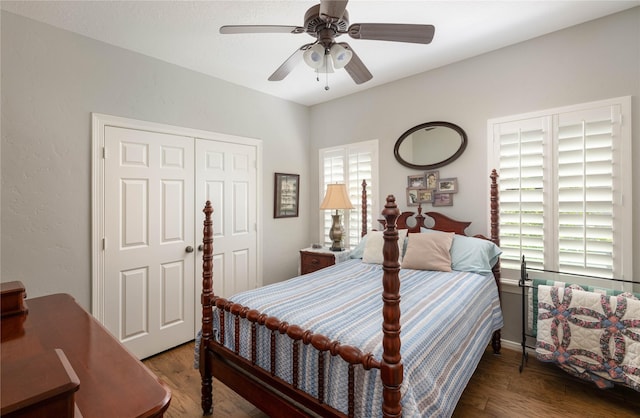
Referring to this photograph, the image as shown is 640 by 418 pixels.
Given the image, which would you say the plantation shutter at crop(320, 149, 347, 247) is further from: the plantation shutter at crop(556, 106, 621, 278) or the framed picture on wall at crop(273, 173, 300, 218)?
the plantation shutter at crop(556, 106, 621, 278)

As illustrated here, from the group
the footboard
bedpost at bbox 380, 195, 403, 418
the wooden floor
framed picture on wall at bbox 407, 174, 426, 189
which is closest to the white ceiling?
framed picture on wall at bbox 407, 174, 426, 189

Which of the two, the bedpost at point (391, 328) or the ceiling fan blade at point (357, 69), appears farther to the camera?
the ceiling fan blade at point (357, 69)

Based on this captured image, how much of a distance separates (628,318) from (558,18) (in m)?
2.25

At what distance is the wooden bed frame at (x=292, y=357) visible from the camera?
1.18 metres

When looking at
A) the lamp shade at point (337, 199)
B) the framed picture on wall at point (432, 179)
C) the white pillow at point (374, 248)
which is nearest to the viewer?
the white pillow at point (374, 248)

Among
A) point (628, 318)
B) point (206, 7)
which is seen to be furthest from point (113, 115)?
point (628, 318)

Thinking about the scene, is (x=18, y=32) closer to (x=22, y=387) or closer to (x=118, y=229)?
(x=118, y=229)

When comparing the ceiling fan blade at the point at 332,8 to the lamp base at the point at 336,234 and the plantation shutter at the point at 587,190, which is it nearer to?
the plantation shutter at the point at 587,190

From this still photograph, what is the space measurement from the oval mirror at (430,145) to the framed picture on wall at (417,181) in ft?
0.32

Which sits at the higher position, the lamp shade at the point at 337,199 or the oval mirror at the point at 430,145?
the oval mirror at the point at 430,145

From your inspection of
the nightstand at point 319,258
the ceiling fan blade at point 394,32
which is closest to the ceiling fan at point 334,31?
the ceiling fan blade at point 394,32

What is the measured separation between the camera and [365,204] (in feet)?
11.9

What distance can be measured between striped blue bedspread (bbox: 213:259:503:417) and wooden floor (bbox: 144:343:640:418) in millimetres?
365

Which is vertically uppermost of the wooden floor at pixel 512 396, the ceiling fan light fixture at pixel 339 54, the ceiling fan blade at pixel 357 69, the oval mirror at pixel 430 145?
the ceiling fan blade at pixel 357 69
